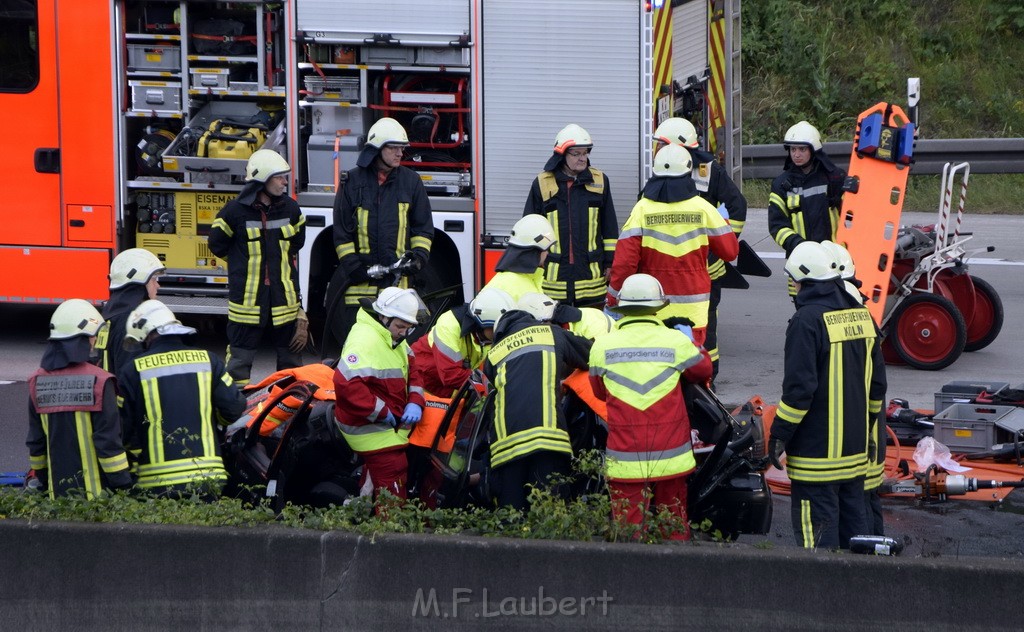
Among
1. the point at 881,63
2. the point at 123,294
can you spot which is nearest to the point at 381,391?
the point at 123,294

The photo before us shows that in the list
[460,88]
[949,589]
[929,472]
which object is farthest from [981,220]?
[949,589]

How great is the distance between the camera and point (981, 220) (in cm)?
1480

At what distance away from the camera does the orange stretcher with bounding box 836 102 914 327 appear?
28.1 ft

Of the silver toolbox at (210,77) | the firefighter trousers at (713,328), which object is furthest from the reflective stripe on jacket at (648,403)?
the silver toolbox at (210,77)

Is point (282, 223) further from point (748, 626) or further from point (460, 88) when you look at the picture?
point (748, 626)

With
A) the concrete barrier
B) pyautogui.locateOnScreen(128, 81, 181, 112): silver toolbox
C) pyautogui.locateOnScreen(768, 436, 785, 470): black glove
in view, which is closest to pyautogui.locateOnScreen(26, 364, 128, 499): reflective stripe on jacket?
the concrete barrier

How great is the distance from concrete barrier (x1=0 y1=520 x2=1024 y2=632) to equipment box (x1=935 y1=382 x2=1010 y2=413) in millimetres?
3286

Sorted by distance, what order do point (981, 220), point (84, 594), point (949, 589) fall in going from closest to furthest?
point (949, 589) → point (84, 594) → point (981, 220)

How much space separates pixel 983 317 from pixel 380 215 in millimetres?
4492

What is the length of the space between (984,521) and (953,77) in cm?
1249

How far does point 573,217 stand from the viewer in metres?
8.45

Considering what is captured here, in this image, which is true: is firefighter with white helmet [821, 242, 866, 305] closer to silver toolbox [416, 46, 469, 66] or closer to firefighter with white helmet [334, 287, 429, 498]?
firefighter with white helmet [334, 287, 429, 498]

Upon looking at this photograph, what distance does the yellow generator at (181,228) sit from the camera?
9594 mm

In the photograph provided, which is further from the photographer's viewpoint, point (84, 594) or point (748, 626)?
point (84, 594)
